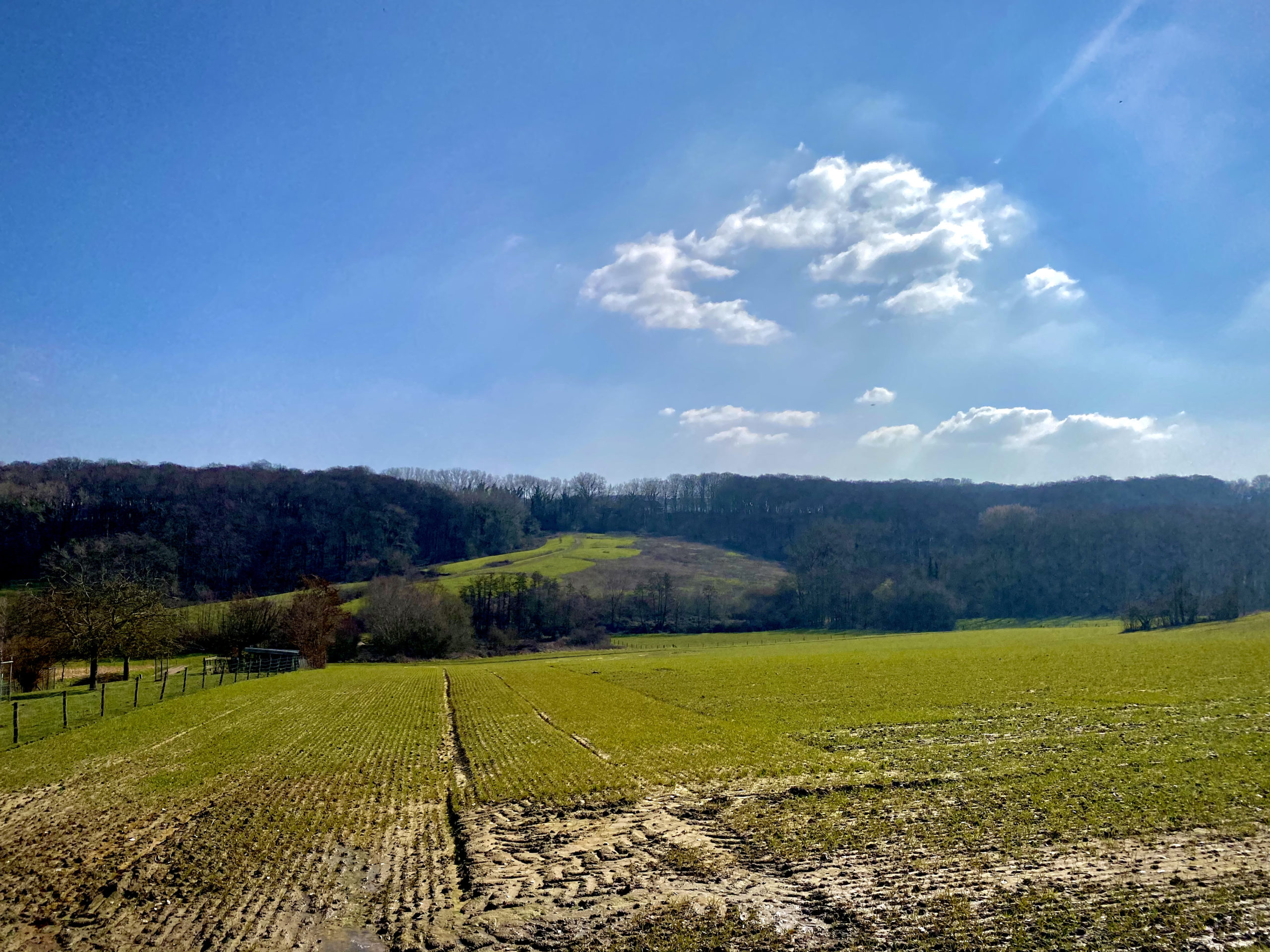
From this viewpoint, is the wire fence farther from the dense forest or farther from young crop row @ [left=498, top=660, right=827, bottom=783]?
the dense forest

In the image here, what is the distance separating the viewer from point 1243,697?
2361 centimetres

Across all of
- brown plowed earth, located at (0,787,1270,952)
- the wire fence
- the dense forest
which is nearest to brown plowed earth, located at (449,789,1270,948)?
brown plowed earth, located at (0,787,1270,952)

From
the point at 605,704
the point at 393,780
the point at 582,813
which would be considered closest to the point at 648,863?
the point at 582,813

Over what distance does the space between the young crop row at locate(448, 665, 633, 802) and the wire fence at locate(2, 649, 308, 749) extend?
43.3 ft

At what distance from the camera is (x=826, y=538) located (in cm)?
13700

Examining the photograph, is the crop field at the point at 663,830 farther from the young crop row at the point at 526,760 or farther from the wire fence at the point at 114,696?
the wire fence at the point at 114,696

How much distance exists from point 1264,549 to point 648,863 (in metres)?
136

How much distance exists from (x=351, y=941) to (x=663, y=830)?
568 cm

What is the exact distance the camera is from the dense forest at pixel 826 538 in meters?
101

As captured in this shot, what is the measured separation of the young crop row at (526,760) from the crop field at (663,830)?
0.42 ft

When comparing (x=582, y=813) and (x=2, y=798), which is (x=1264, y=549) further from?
(x=2, y=798)

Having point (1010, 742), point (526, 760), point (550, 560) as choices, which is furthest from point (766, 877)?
point (550, 560)

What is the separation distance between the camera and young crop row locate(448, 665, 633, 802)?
50.1 feet

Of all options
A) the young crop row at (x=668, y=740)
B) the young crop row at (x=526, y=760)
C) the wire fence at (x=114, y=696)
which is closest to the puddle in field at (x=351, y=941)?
the young crop row at (x=526, y=760)
